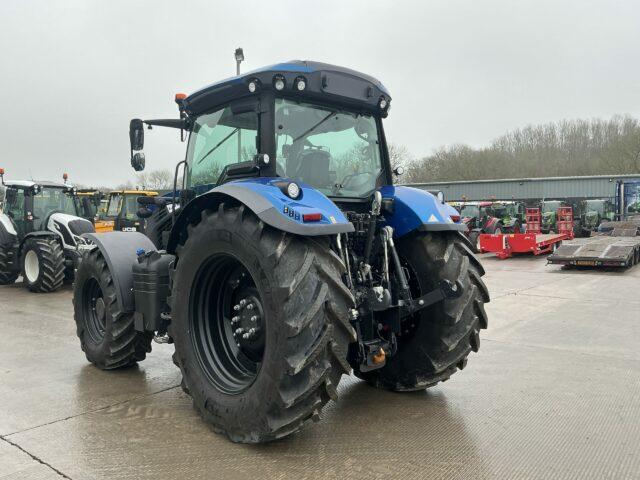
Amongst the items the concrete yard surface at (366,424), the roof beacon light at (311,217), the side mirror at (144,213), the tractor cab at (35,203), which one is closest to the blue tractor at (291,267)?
the roof beacon light at (311,217)

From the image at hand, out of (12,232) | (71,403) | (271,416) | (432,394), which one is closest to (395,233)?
(432,394)

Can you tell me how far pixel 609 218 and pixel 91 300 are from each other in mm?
27747

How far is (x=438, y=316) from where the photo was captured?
3846mm

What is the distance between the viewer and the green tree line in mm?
46281

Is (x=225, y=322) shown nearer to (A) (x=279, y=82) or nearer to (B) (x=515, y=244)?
(A) (x=279, y=82)

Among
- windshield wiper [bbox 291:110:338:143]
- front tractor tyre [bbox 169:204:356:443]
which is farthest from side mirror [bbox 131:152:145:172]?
windshield wiper [bbox 291:110:338:143]

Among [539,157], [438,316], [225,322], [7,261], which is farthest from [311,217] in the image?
[539,157]

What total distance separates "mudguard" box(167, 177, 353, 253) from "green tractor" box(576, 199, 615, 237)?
2676 cm

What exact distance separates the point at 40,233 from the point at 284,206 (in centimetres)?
917

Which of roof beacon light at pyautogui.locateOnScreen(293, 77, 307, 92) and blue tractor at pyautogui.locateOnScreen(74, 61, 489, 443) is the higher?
roof beacon light at pyautogui.locateOnScreen(293, 77, 307, 92)

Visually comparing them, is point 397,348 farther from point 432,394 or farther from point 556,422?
point 556,422

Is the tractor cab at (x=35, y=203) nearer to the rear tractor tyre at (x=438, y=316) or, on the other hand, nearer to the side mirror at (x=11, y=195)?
the side mirror at (x=11, y=195)

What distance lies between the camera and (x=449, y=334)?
A: 3.84 m

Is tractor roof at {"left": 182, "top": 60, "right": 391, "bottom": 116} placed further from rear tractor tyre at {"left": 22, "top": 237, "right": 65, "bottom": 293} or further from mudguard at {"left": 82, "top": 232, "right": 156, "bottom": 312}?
rear tractor tyre at {"left": 22, "top": 237, "right": 65, "bottom": 293}
